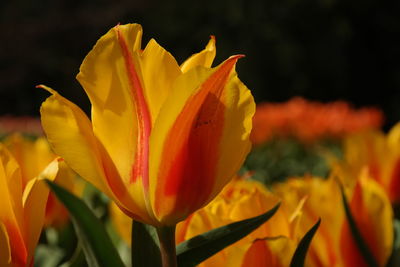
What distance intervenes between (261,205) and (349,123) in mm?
3855

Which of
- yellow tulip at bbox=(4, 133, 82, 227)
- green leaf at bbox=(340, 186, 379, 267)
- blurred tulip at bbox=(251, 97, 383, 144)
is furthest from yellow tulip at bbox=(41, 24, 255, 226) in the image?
blurred tulip at bbox=(251, 97, 383, 144)

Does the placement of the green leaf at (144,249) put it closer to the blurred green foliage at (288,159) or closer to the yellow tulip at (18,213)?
the yellow tulip at (18,213)

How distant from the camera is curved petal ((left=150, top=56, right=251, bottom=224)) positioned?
1.83 ft

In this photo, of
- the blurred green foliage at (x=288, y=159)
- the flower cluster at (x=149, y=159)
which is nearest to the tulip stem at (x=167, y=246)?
the flower cluster at (x=149, y=159)

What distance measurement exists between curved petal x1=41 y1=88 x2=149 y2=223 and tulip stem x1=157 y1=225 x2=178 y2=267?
2 cm

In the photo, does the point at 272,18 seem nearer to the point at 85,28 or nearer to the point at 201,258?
the point at 85,28

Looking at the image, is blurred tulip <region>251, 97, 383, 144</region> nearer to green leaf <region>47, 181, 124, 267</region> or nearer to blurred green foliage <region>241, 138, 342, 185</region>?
blurred green foliage <region>241, 138, 342, 185</region>

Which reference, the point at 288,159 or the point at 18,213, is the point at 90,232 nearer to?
the point at 18,213

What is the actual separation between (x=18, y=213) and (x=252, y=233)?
0.20 m

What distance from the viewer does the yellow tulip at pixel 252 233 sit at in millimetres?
631

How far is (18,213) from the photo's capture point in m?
0.61

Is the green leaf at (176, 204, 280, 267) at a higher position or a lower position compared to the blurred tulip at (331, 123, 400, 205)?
higher

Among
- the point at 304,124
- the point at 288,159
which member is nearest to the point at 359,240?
the point at 288,159

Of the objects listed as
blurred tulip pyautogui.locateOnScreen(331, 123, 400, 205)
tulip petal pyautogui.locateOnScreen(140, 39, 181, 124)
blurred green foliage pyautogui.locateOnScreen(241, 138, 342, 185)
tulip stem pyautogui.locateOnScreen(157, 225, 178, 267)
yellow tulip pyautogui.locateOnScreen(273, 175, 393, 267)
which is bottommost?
blurred green foliage pyautogui.locateOnScreen(241, 138, 342, 185)
